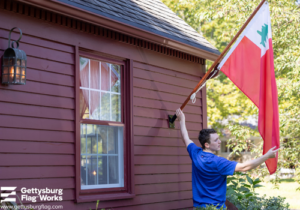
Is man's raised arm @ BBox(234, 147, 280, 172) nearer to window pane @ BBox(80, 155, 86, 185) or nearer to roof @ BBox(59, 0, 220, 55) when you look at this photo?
window pane @ BBox(80, 155, 86, 185)

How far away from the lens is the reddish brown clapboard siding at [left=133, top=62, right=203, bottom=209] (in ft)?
19.6

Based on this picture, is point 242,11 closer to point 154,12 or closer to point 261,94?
point 154,12

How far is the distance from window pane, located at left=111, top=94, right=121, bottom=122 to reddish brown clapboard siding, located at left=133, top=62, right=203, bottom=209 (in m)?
0.27

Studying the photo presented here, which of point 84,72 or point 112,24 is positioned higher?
point 112,24

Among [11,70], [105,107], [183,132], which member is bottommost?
[183,132]

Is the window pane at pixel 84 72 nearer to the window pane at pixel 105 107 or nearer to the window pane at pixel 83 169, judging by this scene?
the window pane at pixel 105 107

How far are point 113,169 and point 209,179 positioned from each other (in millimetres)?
1747

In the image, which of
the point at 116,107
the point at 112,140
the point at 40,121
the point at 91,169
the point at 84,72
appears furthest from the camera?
the point at 116,107

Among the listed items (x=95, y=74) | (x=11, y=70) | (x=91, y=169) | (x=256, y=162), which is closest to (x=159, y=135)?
(x=91, y=169)

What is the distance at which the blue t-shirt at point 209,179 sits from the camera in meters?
Result: 4.39

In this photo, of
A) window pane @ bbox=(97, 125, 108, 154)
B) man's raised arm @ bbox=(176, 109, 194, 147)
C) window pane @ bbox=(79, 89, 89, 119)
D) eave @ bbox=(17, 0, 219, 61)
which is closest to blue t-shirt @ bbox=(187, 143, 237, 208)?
man's raised arm @ bbox=(176, 109, 194, 147)

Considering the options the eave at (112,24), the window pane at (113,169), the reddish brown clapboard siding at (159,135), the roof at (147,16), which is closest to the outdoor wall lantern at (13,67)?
the eave at (112,24)

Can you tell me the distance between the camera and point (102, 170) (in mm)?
5469

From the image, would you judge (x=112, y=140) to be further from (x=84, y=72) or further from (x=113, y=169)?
(x=84, y=72)
